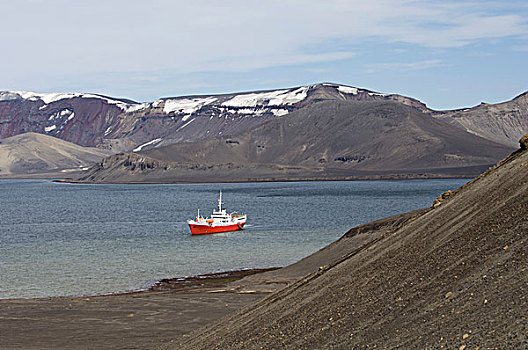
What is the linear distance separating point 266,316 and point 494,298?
6013 millimetres

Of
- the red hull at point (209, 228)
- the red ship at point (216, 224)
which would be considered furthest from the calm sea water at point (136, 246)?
the red ship at point (216, 224)

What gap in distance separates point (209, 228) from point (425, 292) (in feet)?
173

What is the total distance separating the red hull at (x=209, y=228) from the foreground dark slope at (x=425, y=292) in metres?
45.4

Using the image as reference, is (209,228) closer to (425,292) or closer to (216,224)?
(216,224)

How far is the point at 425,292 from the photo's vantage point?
1348 cm

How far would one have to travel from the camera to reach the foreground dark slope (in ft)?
37.8

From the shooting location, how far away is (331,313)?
14.6m

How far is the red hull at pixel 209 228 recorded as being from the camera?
64.2 m

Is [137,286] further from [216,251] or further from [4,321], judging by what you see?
[216,251]

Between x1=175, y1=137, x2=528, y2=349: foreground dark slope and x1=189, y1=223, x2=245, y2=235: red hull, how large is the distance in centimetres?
4542

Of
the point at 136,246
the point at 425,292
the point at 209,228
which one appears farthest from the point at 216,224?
the point at 425,292

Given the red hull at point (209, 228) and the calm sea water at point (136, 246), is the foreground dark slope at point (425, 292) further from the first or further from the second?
the red hull at point (209, 228)

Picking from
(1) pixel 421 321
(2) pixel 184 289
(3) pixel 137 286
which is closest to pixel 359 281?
(1) pixel 421 321

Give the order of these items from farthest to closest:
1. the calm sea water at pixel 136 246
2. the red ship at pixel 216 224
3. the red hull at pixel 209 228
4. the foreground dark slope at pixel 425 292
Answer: the red ship at pixel 216 224
the red hull at pixel 209 228
the calm sea water at pixel 136 246
the foreground dark slope at pixel 425 292
